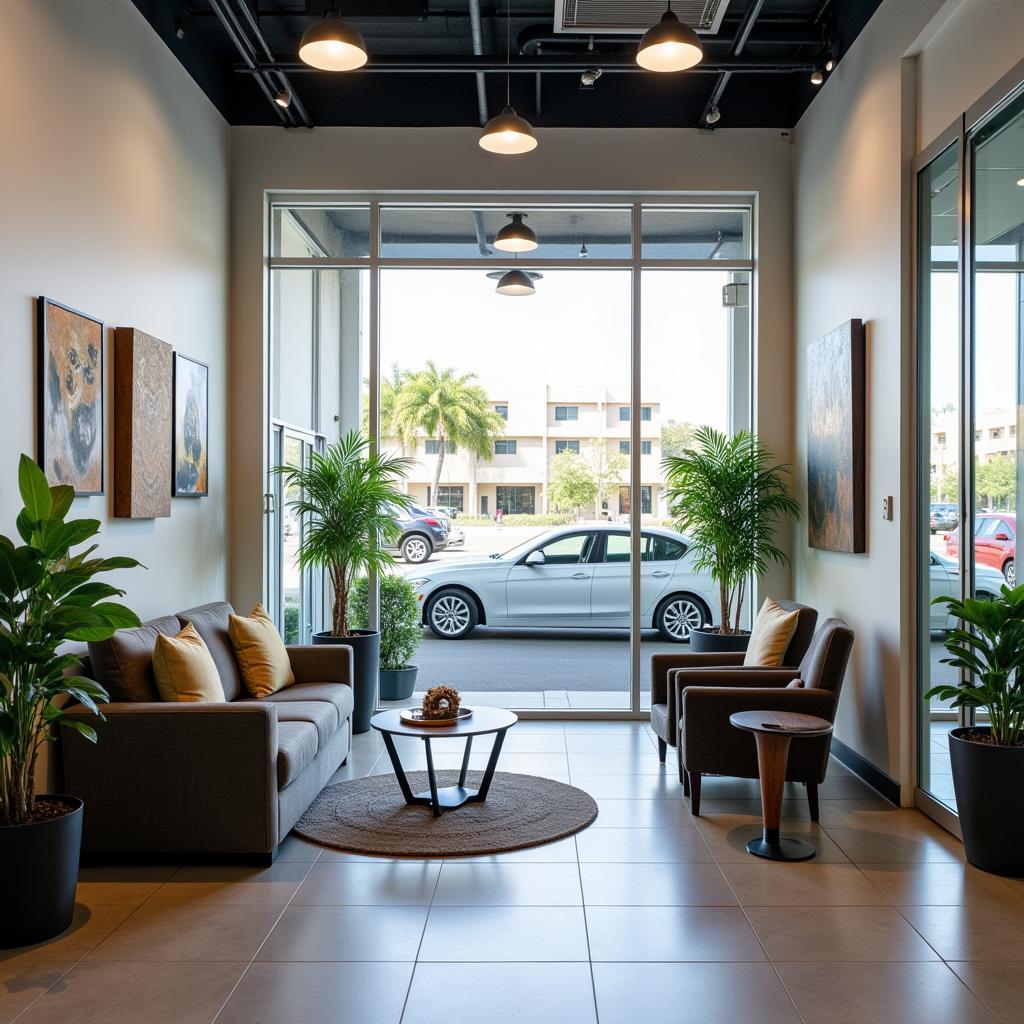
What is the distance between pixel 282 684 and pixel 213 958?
221 centimetres

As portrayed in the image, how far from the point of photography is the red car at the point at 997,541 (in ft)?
12.6

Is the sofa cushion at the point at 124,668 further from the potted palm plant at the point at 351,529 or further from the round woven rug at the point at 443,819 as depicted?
the potted palm plant at the point at 351,529

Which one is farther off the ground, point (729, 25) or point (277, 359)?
point (729, 25)

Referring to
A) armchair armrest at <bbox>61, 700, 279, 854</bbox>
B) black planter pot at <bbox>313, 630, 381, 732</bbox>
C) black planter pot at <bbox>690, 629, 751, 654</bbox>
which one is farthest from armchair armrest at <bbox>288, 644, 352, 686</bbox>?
black planter pot at <bbox>690, 629, 751, 654</bbox>

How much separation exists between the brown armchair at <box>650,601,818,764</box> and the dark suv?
6.54 feet

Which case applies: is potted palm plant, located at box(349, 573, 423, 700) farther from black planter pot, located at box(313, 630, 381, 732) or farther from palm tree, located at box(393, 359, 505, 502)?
palm tree, located at box(393, 359, 505, 502)

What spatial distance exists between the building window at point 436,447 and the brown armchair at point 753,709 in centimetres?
274

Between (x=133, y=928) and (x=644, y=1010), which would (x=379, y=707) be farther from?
(x=644, y=1010)

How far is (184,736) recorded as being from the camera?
153 inches

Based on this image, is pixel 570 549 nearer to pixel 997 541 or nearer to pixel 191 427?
pixel 191 427

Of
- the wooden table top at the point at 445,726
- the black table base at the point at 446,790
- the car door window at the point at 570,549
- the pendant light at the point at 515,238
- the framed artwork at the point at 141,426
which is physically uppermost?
the pendant light at the point at 515,238

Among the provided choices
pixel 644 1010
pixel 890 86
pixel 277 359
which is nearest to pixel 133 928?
pixel 644 1010

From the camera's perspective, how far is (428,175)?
21.8ft

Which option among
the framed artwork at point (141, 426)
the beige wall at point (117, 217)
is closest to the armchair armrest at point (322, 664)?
the beige wall at point (117, 217)
